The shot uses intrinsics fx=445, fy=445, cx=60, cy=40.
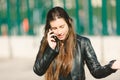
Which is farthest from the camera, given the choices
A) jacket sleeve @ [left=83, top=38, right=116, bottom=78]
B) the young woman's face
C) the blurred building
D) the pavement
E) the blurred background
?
the blurred building

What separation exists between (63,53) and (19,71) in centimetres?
1013

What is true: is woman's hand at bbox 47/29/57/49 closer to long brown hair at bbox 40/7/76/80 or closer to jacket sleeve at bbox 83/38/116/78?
long brown hair at bbox 40/7/76/80

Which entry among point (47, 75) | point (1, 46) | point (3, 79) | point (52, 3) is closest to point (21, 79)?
point (3, 79)

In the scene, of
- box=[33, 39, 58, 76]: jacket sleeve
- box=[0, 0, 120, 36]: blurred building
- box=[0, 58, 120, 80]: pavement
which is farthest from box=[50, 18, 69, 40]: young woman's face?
box=[0, 0, 120, 36]: blurred building

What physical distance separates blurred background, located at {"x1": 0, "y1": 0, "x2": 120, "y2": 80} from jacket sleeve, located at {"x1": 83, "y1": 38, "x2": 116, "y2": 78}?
26.0 feet

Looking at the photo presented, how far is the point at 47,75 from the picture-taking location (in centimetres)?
409

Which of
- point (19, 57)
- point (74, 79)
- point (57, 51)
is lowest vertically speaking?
point (19, 57)

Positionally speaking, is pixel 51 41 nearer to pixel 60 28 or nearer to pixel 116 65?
pixel 60 28

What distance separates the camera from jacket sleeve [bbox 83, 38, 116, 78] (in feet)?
13.6

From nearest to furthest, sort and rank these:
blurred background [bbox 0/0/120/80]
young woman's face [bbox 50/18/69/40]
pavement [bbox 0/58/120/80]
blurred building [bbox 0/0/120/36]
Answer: young woman's face [bbox 50/18/69/40]
pavement [bbox 0/58/120/80]
blurred background [bbox 0/0/120/80]
blurred building [bbox 0/0/120/36]

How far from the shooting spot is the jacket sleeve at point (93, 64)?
4133mm

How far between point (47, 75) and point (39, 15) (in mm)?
12879

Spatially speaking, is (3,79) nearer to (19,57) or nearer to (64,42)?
(19,57)

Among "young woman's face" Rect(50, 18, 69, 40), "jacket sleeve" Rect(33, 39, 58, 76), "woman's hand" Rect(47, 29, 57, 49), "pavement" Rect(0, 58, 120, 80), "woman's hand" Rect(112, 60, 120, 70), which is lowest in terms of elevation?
"pavement" Rect(0, 58, 120, 80)
